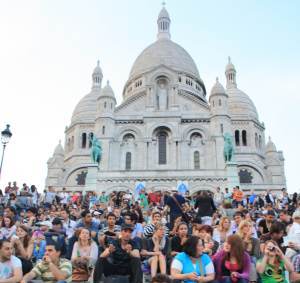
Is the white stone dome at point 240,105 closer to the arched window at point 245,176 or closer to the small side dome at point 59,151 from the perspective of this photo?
the arched window at point 245,176

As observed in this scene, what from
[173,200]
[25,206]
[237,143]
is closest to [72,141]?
[237,143]

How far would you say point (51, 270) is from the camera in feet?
24.5

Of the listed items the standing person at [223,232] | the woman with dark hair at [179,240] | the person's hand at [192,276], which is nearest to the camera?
the person's hand at [192,276]

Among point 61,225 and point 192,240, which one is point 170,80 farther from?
point 192,240

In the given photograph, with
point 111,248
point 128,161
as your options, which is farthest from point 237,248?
point 128,161

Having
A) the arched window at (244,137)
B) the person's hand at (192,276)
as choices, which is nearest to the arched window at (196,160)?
the arched window at (244,137)

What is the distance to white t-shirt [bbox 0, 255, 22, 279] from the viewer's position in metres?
7.51

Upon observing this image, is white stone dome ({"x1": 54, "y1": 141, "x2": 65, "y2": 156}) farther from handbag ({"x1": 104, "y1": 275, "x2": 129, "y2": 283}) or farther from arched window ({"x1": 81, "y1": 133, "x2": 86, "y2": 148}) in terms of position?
handbag ({"x1": 104, "y1": 275, "x2": 129, "y2": 283})

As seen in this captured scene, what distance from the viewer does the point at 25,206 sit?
714 inches

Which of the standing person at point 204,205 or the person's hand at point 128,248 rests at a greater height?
the standing person at point 204,205

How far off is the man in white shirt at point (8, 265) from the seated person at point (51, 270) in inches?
6.2

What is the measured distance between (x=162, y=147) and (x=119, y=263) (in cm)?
3141

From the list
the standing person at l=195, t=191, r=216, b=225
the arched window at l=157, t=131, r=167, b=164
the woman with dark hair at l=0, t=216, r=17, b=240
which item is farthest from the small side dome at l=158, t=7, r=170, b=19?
the woman with dark hair at l=0, t=216, r=17, b=240

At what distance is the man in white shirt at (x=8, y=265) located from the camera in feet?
24.5
